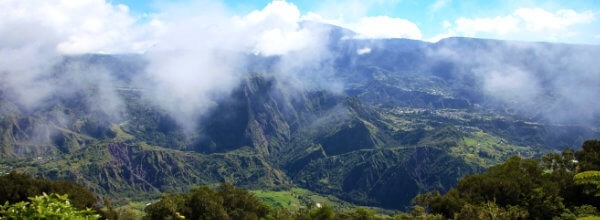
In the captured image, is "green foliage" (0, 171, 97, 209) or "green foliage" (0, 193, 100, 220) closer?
"green foliage" (0, 193, 100, 220)

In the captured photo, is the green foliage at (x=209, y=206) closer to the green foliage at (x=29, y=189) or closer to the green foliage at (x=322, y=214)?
the green foliage at (x=322, y=214)

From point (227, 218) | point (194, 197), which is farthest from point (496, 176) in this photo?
point (194, 197)

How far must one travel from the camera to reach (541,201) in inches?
3120

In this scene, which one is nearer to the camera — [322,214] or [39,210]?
[39,210]

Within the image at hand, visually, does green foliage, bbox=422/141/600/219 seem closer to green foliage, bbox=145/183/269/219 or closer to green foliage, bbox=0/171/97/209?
green foliage, bbox=145/183/269/219

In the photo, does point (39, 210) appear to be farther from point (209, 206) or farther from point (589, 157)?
point (589, 157)

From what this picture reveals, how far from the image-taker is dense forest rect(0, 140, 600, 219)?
2943 inches

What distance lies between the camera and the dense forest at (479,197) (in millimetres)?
74750

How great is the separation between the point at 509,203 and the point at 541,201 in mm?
6621

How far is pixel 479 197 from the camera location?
3460 inches

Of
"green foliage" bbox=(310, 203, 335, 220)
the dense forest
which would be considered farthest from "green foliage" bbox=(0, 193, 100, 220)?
"green foliage" bbox=(310, 203, 335, 220)

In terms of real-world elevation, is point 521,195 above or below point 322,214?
above

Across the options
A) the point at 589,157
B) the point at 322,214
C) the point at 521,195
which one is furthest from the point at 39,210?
the point at 589,157

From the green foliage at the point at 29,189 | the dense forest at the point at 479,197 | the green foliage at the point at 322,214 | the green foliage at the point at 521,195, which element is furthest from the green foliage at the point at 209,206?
the green foliage at the point at 521,195
